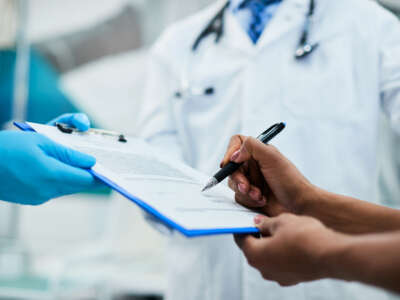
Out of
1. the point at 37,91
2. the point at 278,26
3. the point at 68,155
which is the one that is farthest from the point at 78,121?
the point at 37,91

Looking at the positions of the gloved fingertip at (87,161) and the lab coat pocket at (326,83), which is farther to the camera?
the lab coat pocket at (326,83)

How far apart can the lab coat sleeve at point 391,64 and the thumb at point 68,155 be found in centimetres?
59

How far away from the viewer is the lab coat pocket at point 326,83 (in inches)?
26.0

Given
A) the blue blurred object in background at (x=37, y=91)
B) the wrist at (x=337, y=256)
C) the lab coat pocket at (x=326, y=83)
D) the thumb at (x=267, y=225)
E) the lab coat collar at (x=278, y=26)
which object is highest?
the blue blurred object in background at (x=37, y=91)

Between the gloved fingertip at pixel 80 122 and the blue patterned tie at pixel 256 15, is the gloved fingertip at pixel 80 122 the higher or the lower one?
the lower one

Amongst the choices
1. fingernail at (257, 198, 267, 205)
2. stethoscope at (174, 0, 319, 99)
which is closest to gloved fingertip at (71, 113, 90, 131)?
stethoscope at (174, 0, 319, 99)

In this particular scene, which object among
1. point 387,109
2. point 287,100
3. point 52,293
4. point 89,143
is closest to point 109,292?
point 52,293

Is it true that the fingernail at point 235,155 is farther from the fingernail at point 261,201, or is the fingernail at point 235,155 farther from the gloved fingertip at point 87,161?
the gloved fingertip at point 87,161

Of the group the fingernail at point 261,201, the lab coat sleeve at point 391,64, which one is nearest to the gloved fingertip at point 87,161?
the fingernail at point 261,201

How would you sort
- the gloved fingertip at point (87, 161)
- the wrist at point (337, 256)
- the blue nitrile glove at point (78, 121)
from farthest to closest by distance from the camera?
the blue nitrile glove at point (78, 121), the gloved fingertip at point (87, 161), the wrist at point (337, 256)

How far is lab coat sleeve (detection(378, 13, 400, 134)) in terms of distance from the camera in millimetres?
630

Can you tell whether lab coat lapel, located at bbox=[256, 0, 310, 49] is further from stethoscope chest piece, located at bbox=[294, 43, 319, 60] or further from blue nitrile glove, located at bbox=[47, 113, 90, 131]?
blue nitrile glove, located at bbox=[47, 113, 90, 131]

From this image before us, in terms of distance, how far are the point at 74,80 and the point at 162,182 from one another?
179 centimetres

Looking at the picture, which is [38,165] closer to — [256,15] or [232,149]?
[232,149]
